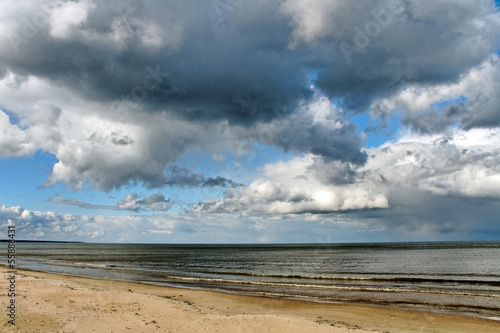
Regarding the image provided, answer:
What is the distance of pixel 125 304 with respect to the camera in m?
21.0

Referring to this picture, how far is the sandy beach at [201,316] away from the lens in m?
15.5

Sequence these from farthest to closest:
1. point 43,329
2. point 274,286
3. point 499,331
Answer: point 274,286 < point 499,331 < point 43,329

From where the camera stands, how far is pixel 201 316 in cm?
1836

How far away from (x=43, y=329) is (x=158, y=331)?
4466mm

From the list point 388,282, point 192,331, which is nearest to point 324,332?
point 192,331

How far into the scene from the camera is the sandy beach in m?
→ 15.5

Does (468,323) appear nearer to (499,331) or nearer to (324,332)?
(499,331)

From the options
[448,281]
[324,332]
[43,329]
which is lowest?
[448,281]

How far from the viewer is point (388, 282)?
1471 inches

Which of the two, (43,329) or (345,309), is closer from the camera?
(43,329)

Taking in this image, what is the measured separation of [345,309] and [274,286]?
44.4 ft

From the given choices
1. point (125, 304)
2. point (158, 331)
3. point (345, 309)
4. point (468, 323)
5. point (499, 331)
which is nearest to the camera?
point (158, 331)

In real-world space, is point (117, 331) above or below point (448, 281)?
above

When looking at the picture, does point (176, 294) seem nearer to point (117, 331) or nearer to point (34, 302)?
point (34, 302)
